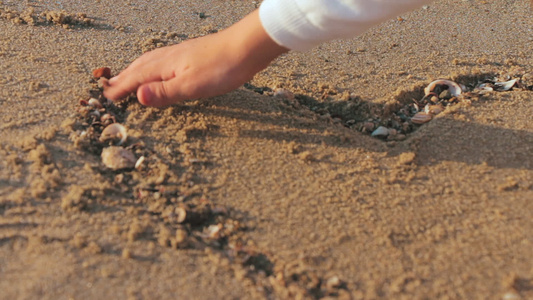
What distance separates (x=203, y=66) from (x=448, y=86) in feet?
3.81

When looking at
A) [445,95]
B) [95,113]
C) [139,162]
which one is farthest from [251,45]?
[445,95]

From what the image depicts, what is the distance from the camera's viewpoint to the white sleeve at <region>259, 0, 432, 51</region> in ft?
4.87

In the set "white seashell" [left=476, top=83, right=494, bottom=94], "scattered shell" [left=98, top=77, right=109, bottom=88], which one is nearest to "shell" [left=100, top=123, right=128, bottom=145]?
"scattered shell" [left=98, top=77, right=109, bottom=88]

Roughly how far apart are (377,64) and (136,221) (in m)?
1.50

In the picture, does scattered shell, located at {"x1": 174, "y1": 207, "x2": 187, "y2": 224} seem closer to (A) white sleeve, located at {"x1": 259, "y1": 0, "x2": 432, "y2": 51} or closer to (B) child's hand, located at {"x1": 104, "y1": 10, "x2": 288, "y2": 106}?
(B) child's hand, located at {"x1": 104, "y1": 10, "x2": 288, "y2": 106}

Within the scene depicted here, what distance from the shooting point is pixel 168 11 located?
2.80 metres

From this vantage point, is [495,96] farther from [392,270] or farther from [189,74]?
[189,74]

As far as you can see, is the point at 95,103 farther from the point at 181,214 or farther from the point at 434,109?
the point at 434,109

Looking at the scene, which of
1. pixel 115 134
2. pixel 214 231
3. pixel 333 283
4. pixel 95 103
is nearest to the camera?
pixel 333 283

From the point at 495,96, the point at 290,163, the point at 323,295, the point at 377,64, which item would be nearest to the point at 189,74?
the point at 290,163

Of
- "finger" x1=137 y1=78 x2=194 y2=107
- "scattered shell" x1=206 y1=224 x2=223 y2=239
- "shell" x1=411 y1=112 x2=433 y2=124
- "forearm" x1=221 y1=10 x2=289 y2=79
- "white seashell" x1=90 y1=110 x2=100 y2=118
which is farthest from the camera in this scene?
"shell" x1=411 y1=112 x2=433 y2=124

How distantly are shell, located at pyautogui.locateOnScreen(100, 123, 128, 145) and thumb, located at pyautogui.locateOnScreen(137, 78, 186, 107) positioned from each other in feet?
0.42

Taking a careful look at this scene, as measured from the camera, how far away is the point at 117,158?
167 centimetres

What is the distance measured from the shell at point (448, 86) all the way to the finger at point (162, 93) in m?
1.09
